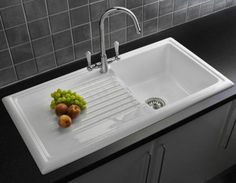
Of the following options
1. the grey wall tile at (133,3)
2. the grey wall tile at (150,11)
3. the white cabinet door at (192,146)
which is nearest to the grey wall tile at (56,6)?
the grey wall tile at (133,3)

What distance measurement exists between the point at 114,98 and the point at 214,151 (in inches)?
26.5

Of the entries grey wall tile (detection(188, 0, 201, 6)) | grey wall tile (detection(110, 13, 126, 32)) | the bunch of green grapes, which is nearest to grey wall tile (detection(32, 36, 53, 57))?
the bunch of green grapes

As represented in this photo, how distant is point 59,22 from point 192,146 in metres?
0.87

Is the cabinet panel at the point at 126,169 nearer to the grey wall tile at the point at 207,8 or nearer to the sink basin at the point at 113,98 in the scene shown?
the sink basin at the point at 113,98

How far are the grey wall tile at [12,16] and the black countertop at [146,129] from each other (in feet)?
1.00

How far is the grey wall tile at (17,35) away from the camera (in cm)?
156

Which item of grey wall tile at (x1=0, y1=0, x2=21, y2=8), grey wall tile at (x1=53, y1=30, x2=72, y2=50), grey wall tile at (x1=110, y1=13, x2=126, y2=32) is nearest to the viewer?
grey wall tile at (x1=0, y1=0, x2=21, y2=8)

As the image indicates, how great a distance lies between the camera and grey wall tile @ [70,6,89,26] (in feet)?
5.52

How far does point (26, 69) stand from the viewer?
170 cm

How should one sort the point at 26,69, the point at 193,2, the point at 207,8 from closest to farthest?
the point at 26,69, the point at 193,2, the point at 207,8

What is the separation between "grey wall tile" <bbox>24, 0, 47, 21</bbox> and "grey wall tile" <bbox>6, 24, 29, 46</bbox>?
5cm

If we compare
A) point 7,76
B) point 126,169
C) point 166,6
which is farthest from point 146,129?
point 166,6

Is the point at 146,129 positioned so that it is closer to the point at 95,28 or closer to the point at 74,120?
the point at 74,120

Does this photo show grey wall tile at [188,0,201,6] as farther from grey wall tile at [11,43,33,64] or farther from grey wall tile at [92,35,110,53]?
grey wall tile at [11,43,33,64]
